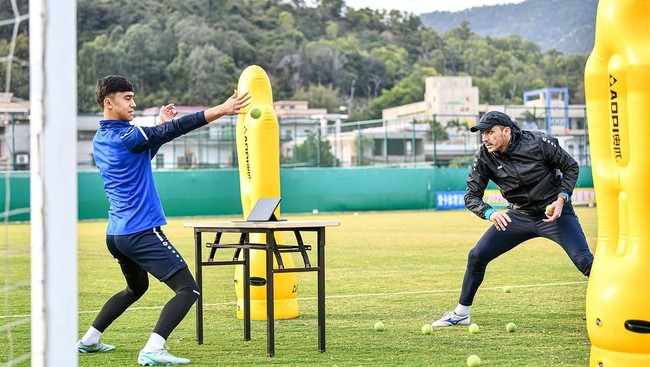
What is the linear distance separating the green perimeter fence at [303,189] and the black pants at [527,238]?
→ 25488mm

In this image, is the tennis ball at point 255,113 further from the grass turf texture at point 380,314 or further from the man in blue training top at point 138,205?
the man in blue training top at point 138,205

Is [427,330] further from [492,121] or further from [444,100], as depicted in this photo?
[444,100]

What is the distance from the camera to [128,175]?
7.67m

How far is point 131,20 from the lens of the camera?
105 metres

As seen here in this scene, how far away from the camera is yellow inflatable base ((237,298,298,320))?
10.3 m

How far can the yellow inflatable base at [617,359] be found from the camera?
6206 mm

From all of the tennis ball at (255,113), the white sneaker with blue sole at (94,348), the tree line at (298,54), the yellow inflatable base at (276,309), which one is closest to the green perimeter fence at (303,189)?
the tennis ball at (255,113)

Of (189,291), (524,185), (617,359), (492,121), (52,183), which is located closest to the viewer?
(52,183)

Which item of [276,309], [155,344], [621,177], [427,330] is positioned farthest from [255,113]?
[621,177]

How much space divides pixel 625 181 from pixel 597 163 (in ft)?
0.85

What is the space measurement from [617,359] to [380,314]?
4.57 meters

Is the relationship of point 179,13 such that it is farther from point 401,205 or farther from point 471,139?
point 401,205

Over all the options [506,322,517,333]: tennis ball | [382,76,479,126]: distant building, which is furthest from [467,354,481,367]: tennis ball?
[382,76,479,126]: distant building

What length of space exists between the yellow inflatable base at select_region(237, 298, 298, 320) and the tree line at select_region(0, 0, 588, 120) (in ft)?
257
